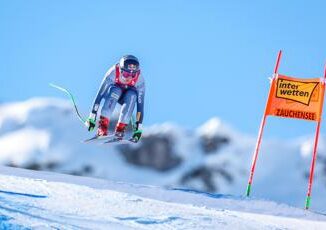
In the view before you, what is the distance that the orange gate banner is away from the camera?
11.9 meters

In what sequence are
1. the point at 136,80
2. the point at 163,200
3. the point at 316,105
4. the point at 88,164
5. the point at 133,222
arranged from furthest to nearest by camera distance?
the point at 88,164
the point at 316,105
the point at 136,80
the point at 163,200
the point at 133,222

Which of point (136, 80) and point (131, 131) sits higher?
point (136, 80)

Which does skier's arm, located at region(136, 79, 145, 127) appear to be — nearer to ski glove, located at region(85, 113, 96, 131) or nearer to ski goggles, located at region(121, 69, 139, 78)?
ski goggles, located at region(121, 69, 139, 78)

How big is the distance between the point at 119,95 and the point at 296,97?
9.96ft

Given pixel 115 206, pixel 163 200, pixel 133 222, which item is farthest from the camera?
pixel 163 200

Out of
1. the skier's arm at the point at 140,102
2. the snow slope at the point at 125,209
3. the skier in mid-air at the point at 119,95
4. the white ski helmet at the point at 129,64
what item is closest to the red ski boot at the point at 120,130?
the skier in mid-air at the point at 119,95

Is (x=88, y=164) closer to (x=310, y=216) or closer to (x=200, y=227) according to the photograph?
(x=310, y=216)

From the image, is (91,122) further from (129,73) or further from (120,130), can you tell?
(129,73)

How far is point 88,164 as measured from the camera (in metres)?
21.9

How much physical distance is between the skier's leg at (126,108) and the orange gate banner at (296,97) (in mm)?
2335

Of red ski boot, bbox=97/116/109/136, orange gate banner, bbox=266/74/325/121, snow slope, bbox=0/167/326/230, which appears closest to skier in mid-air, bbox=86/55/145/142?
red ski boot, bbox=97/116/109/136

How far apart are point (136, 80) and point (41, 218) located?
5428 millimetres

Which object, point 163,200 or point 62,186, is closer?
point 62,186

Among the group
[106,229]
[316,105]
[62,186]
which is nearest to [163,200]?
[62,186]
